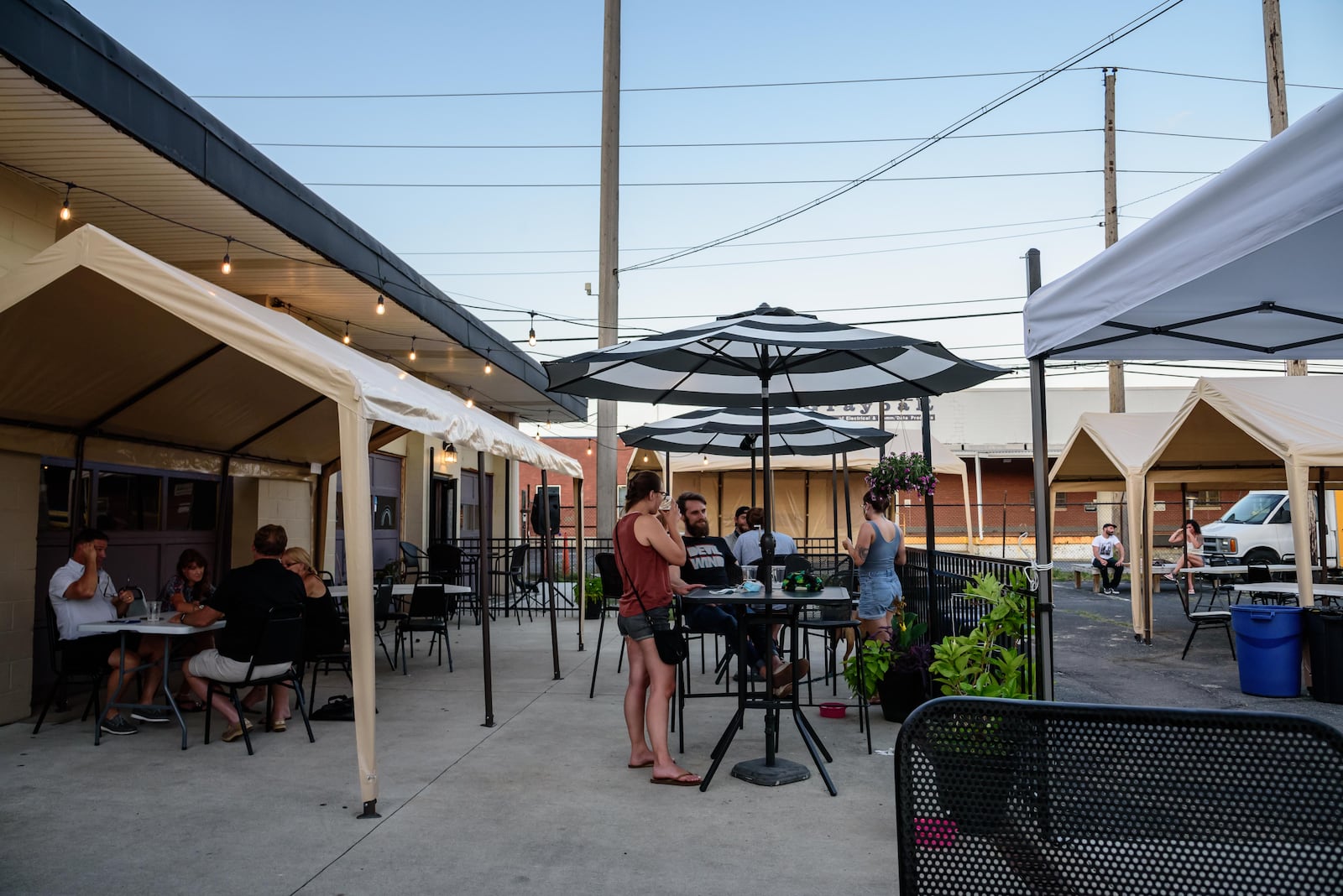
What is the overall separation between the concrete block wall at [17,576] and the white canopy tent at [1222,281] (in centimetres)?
643

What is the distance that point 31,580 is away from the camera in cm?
629

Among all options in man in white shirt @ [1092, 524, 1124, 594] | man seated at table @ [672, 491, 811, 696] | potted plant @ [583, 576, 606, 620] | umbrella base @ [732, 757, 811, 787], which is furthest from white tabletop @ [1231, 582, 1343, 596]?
man in white shirt @ [1092, 524, 1124, 594]

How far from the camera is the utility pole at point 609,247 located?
14672 mm

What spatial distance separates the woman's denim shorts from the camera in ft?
16.5

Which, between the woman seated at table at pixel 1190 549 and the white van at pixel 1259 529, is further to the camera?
the white van at pixel 1259 529

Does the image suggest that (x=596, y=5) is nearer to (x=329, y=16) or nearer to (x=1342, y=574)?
(x=329, y=16)

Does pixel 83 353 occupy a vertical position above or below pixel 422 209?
below

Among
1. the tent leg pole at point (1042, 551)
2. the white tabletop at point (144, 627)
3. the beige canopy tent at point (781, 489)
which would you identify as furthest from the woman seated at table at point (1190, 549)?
the white tabletop at point (144, 627)

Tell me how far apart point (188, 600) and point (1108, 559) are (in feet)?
53.2

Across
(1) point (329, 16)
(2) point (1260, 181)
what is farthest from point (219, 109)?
(2) point (1260, 181)

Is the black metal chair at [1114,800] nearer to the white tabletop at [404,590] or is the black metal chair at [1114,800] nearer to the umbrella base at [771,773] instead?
the umbrella base at [771,773]

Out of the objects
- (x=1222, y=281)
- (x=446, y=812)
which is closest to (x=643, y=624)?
(x=446, y=812)

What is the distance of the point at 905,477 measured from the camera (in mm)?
7590

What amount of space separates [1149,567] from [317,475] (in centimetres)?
975
